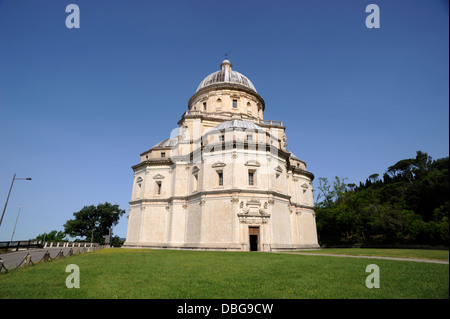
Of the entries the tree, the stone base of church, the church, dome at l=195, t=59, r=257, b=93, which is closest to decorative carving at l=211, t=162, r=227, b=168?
the church

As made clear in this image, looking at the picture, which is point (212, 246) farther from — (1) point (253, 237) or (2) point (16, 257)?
(2) point (16, 257)

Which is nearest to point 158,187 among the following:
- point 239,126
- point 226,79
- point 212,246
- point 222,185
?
point 222,185

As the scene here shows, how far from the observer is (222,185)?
29.8 m

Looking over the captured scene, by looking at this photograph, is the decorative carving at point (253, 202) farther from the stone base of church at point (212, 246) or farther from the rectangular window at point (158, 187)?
the rectangular window at point (158, 187)

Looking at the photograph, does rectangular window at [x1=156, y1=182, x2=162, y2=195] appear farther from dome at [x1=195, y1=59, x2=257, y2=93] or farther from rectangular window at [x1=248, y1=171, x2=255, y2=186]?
dome at [x1=195, y1=59, x2=257, y2=93]

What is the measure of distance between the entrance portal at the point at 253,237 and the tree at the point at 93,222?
4858 centimetres

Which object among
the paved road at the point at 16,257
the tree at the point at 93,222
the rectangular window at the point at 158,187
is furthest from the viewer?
the tree at the point at 93,222

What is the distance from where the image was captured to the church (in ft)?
92.2

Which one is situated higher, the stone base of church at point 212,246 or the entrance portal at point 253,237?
the entrance portal at point 253,237

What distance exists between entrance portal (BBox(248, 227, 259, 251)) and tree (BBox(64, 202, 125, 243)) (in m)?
48.6

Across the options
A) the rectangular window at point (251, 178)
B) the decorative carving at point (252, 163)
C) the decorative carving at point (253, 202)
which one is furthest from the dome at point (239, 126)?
the decorative carving at point (253, 202)

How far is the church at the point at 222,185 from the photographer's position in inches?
1106
